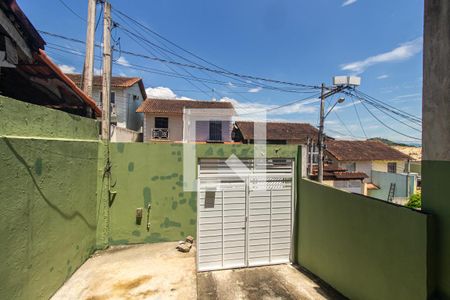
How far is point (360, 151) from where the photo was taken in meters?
20.7

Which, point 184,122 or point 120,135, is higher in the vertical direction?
point 184,122

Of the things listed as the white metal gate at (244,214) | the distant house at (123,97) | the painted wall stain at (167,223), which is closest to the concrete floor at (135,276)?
the painted wall stain at (167,223)

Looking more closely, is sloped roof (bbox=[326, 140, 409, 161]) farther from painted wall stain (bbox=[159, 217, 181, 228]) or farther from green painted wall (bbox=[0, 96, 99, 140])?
green painted wall (bbox=[0, 96, 99, 140])

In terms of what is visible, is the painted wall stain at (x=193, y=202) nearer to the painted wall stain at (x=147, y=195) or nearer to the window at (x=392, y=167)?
the painted wall stain at (x=147, y=195)

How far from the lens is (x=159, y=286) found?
4285 millimetres

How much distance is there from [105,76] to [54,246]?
13.0 feet

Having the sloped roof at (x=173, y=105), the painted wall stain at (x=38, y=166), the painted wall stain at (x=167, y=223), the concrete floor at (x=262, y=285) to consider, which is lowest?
the concrete floor at (x=262, y=285)

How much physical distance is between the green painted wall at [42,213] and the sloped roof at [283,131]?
16.1 metres

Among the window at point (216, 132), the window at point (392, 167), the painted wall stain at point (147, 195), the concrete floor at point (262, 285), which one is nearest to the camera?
the concrete floor at point (262, 285)

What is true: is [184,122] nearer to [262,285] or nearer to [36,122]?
[36,122]

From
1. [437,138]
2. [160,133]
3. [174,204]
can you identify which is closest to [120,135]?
[160,133]

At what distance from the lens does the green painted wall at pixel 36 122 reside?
9.60ft

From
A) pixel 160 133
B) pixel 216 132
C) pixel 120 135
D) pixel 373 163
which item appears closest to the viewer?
pixel 120 135

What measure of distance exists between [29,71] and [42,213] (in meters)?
2.78
